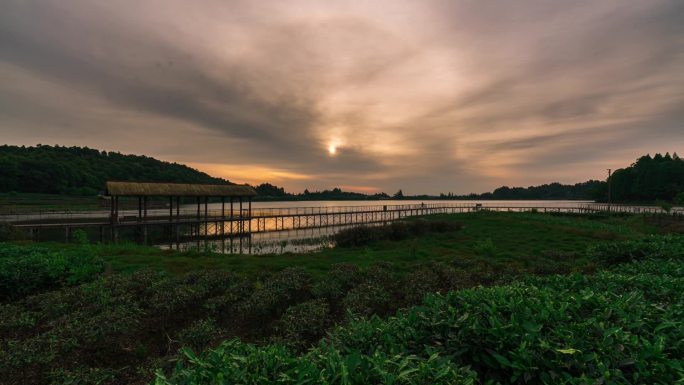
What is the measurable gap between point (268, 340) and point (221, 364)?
3794 millimetres

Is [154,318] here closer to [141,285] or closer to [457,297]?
[141,285]

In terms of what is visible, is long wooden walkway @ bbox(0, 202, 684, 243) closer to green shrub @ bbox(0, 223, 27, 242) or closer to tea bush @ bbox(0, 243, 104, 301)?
green shrub @ bbox(0, 223, 27, 242)

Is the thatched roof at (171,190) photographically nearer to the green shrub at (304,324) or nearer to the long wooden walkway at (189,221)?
the long wooden walkway at (189,221)

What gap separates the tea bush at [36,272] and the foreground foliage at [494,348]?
27.3 ft

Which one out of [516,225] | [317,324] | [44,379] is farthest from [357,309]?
[516,225]

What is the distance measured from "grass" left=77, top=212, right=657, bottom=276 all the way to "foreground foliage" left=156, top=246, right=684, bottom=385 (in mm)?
7706

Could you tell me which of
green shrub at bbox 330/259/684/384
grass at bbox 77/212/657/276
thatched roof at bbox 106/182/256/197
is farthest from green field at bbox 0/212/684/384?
thatched roof at bbox 106/182/256/197

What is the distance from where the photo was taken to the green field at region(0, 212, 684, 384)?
2324mm

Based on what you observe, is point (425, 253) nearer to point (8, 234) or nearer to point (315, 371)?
point (315, 371)

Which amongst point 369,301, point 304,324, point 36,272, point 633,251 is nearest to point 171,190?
point 36,272

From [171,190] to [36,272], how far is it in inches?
1089

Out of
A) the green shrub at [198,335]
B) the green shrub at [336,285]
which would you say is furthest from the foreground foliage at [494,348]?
the green shrub at [336,285]

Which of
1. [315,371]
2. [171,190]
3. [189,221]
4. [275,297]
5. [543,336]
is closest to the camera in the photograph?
[315,371]

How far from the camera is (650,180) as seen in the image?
332 feet
